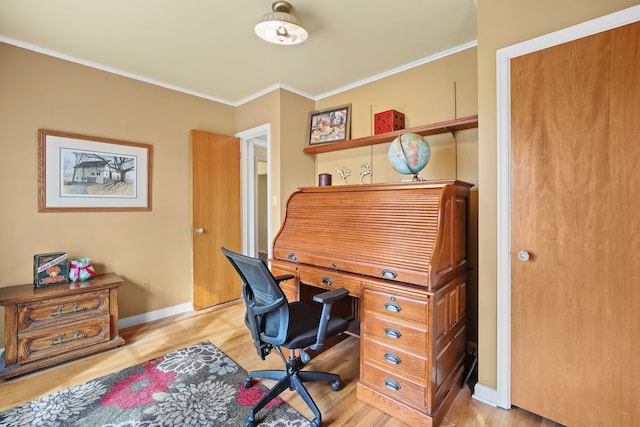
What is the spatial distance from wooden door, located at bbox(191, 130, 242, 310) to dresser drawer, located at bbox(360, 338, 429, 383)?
229cm

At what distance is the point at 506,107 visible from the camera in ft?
5.66

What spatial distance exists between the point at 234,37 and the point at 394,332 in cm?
240

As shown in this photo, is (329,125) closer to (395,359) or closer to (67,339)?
(395,359)

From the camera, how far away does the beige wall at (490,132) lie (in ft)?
5.52

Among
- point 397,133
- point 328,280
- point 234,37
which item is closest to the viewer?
point 328,280

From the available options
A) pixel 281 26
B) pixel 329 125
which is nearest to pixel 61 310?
pixel 281 26

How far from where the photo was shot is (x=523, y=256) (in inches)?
65.6

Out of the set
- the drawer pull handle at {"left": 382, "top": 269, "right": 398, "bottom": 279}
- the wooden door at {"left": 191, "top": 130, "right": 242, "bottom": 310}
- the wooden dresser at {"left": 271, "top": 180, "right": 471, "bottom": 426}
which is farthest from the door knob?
the wooden door at {"left": 191, "top": 130, "right": 242, "bottom": 310}

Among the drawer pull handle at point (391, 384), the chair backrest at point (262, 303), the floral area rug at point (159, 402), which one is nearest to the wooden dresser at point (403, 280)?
the drawer pull handle at point (391, 384)

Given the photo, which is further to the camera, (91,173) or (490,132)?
(91,173)

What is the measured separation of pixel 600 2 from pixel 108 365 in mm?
3851

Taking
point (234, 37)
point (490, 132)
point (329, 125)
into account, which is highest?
point (234, 37)

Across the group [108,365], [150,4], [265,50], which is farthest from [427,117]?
[108,365]

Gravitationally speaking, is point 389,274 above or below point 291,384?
above
